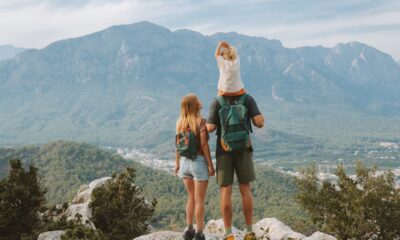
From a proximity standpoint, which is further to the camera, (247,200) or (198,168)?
(247,200)

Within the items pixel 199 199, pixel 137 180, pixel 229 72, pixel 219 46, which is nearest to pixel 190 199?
pixel 199 199

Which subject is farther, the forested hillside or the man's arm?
the forested hillside

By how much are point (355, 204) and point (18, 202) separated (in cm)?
1689

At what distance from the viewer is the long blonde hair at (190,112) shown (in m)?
9.63

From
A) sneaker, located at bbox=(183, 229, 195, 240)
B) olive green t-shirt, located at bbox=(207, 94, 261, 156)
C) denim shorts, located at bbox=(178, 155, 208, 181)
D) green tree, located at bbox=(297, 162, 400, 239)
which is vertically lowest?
green tree, located at bbox=(297, 162, 400, 239)

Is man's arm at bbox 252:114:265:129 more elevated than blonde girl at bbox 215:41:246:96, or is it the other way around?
blonde girl at bbox 215:41:246:96

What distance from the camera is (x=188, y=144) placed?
9617 millimetres

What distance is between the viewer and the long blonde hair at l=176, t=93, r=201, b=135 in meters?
9.63

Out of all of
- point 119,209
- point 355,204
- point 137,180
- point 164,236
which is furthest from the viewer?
point 137,180

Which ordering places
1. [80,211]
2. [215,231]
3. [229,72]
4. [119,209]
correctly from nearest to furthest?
[229,72] → [119,209] → [80,211] → [215,231]

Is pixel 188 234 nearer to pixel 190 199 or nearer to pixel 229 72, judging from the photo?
pixel 190 199

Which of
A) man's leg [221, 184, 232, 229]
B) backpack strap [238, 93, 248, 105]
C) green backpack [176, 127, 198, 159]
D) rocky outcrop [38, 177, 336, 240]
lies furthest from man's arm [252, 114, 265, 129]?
rocky outcrop [38, 177, 336, 240]

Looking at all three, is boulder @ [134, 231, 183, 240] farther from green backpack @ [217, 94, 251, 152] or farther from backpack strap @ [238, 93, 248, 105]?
backpack strap @ [238, 93, 248, 105]

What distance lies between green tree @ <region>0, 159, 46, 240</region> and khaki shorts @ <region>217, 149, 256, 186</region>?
803 centimetres
